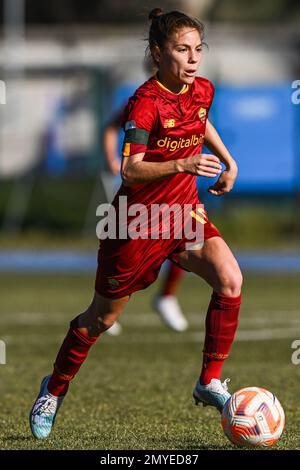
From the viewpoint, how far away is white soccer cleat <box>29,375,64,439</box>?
5887mm

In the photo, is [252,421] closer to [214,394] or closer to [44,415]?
[214,394]

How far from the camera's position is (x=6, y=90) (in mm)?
20375

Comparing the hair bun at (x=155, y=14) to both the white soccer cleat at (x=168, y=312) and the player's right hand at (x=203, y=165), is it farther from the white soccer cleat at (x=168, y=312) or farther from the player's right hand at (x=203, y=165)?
the white soccer cleat at (x=168, y=312)

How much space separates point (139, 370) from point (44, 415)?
260cm

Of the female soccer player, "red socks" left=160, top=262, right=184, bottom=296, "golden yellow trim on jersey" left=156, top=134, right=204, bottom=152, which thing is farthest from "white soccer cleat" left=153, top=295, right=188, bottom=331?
"golden yellow trim on jersey" left=156, top=134, right=204, bottom=152

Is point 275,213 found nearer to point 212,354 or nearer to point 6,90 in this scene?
point 6,90

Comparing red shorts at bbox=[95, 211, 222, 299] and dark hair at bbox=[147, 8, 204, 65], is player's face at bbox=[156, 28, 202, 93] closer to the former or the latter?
dark hair at bbox=[147, 8, 204, 65]

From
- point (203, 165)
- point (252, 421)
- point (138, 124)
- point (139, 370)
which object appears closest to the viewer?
point (203, 165)

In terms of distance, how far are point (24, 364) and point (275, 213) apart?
12.8 meters

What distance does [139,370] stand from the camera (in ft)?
27.9

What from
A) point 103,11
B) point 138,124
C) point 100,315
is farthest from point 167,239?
point 103,11

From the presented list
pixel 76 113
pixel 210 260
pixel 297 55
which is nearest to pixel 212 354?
pixel 210 260

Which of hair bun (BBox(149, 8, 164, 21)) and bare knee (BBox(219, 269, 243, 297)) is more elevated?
hair bun (BBox(149, 8, 164, 21))

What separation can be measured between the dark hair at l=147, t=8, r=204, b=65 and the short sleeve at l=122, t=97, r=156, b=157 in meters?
0.31
